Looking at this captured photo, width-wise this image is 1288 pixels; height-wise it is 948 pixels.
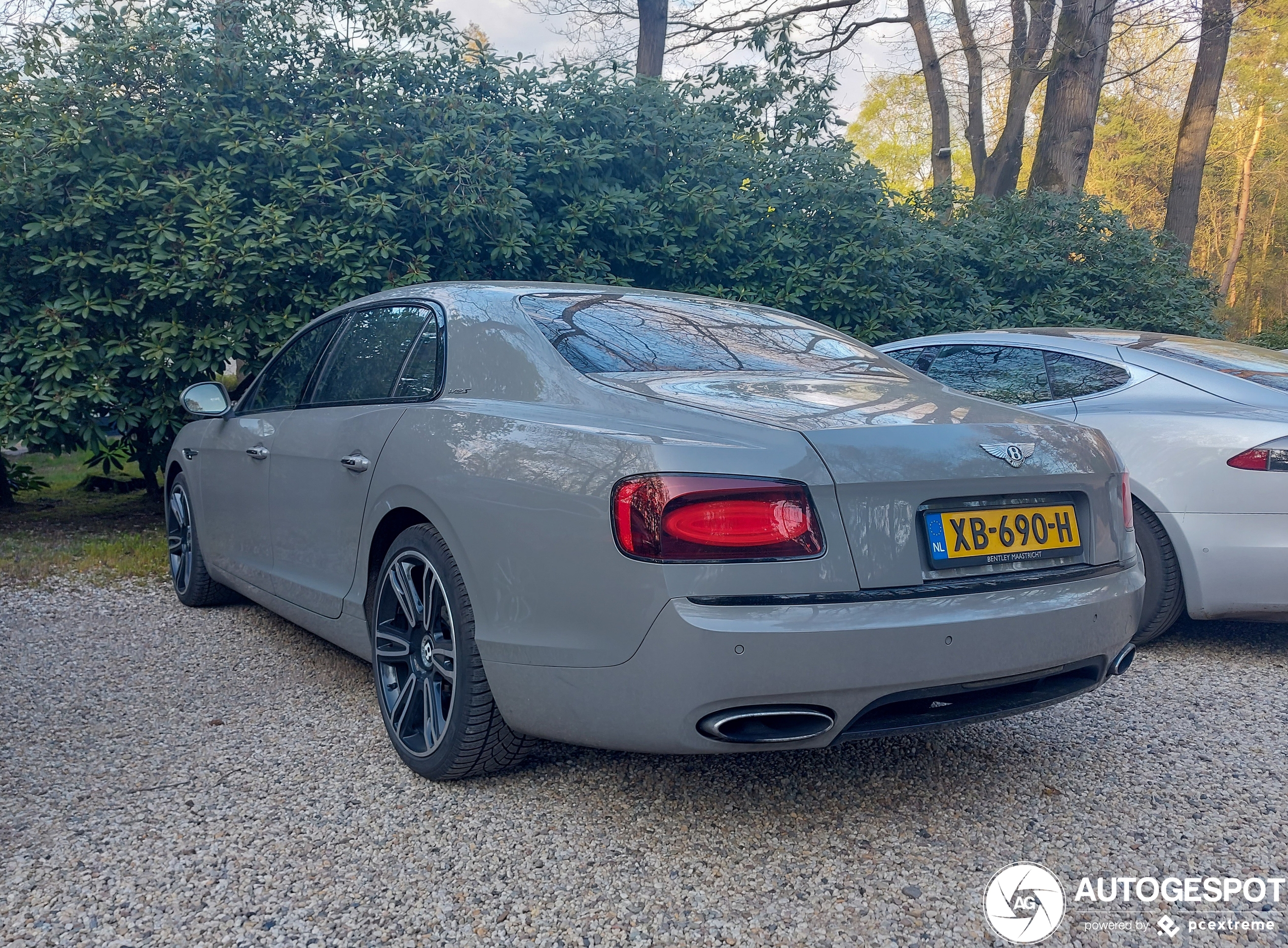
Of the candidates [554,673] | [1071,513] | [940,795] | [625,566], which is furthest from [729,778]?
[1071,513]

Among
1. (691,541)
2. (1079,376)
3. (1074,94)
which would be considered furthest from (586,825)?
(1074,94)

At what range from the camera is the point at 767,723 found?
229cm

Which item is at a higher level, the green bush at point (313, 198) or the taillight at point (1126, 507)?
the green bush at point (313, 198)

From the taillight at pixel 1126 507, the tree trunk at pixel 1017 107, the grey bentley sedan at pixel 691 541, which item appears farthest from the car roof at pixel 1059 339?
the tree trunk at pixel 1017 107

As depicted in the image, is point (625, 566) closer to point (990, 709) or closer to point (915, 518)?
point (915, 518)

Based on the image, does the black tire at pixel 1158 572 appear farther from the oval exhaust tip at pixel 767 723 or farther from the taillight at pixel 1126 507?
the oval exhaust tip at pixel 767 723

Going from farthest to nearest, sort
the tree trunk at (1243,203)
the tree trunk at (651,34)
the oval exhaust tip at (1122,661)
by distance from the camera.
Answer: the tree trunk at (1243,203) → the tree trunk at (651,34) → the oval exhaust tip at (1122,661)

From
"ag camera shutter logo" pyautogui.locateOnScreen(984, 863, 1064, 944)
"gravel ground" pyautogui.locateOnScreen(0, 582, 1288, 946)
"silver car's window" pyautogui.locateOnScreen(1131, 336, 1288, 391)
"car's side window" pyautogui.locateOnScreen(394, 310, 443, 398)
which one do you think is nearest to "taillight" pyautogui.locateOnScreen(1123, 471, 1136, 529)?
"gravel ground" pyautogui.locateOnScreen(0, 582, 1288, 946)

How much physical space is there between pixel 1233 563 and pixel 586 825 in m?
2.79

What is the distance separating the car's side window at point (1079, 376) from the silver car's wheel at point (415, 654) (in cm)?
317

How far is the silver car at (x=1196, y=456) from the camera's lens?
3.88m

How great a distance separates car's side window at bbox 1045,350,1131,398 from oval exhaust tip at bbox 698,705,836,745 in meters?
2.97

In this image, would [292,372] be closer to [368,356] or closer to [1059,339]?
[368,356]

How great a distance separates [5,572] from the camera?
5.90 meters
